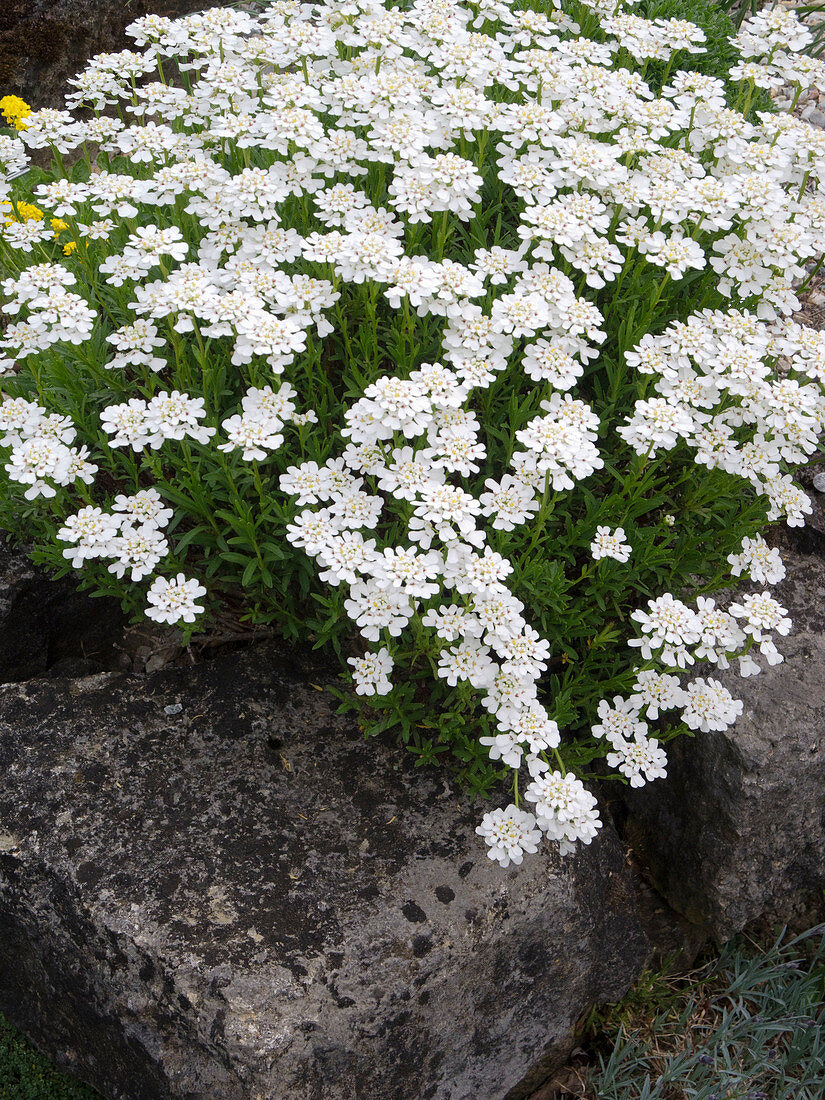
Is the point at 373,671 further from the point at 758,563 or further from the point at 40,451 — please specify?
the point at 758,563

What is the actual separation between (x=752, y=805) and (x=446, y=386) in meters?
2.03

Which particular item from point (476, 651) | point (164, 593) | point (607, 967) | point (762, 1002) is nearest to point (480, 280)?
point (476, 651)

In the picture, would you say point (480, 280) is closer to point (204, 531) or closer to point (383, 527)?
point (383, 527)

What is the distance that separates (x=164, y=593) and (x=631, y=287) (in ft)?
7.47

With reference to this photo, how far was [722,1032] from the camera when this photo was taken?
3.44 metres

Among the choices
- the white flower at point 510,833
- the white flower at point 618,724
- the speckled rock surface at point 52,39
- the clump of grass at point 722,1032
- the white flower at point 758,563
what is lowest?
the clump of grass at point 722,1032

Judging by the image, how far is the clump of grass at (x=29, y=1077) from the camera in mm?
3312

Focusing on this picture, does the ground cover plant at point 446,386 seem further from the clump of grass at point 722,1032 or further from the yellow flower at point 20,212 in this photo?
the clump of grass at point 722,1032

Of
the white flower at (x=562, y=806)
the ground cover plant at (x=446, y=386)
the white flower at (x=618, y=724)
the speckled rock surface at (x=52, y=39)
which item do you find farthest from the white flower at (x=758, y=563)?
the speckled rock surface at (x=52, y=39)

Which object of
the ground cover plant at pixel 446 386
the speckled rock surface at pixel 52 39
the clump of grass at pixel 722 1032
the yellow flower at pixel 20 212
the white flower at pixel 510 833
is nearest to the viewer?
the white flower at pixel 510 833

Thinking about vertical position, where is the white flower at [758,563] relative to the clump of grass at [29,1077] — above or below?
above

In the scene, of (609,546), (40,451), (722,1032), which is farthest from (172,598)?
(722,1032)

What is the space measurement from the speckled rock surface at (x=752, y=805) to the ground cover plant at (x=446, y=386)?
0.85 feet

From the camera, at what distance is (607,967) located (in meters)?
3.39
